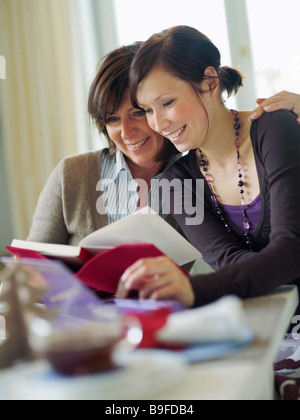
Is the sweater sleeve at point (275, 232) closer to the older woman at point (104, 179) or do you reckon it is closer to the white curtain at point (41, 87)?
the older woman at point (104, 179)

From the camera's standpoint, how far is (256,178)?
4.48ft

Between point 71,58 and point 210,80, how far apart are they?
5.24 ft

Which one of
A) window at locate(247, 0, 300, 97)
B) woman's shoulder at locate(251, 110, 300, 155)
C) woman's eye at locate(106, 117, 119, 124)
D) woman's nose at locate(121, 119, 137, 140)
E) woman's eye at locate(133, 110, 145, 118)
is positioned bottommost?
woman's shoulder at locate(251, 110, 300, 155)

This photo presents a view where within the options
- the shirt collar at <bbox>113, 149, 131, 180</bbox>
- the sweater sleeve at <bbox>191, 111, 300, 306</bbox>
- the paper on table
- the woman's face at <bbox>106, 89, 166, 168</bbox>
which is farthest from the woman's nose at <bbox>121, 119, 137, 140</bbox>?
the paper on table

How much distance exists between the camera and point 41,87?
276 centimetres

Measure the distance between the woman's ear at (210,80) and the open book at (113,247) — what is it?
0.52 metres

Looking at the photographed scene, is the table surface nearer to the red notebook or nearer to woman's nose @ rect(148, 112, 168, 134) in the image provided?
the red notebook

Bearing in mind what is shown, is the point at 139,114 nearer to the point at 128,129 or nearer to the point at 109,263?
the point at 128,129

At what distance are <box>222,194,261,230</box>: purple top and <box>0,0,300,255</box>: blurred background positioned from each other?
1.34m

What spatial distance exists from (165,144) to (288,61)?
1228 millimetres

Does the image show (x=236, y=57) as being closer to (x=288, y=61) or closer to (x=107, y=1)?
(x=288, y=61)

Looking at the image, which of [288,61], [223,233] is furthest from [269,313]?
[288,61]

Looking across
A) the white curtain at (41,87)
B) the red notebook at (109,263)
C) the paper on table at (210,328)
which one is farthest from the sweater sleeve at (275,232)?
the white curtain at (41,87)

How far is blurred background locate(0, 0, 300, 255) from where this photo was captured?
Answer: 2607 mm
